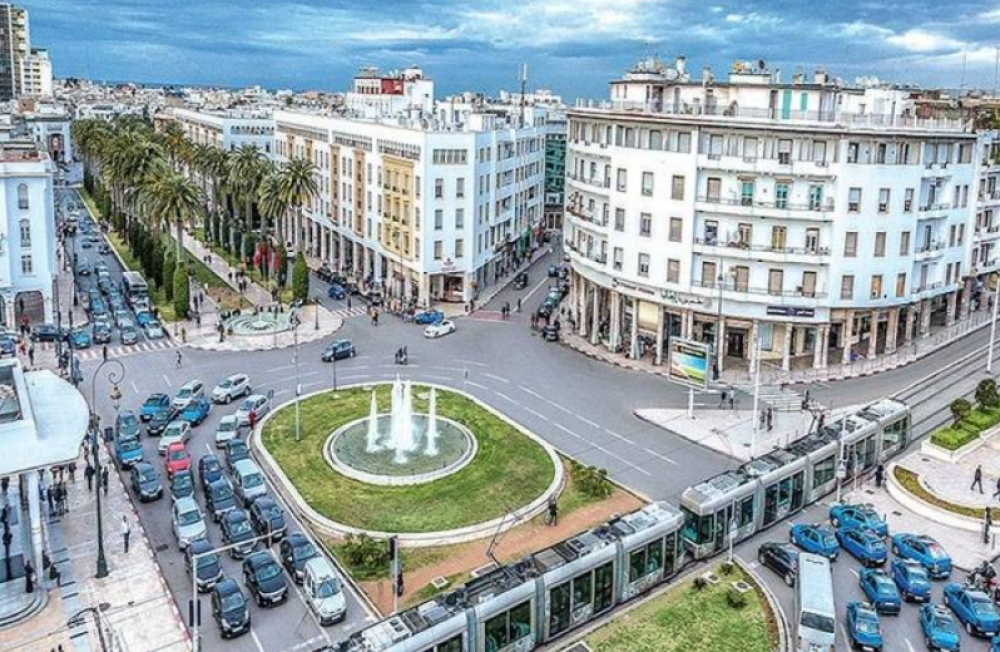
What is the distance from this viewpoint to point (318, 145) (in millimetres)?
116688

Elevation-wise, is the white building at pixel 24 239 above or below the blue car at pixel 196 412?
above

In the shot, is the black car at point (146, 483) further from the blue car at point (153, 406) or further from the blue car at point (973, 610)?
the blue car at point (973, 610)

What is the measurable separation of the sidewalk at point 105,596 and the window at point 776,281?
48.5 m

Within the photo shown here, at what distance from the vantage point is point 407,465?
53.0 meters

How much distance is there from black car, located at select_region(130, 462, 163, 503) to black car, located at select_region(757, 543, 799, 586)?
31.7 m

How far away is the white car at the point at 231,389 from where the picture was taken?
63750 mm

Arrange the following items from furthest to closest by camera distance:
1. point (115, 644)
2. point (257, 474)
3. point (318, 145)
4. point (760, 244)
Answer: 1. point (318, 145)
2. point (760, 244)
3. point (257, 474)
4. point (115, 644)

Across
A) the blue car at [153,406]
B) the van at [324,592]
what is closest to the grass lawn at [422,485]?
the van at [324,592]

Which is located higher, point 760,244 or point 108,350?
point 760,244

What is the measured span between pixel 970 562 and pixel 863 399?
74.4 ft

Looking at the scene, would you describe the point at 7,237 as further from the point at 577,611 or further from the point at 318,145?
the point at 577,611

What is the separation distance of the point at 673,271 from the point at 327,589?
4333 cm

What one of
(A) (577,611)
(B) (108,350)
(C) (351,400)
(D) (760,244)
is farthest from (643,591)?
(B) (108,350)

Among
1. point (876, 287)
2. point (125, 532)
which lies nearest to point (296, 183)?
point (876, 287)
